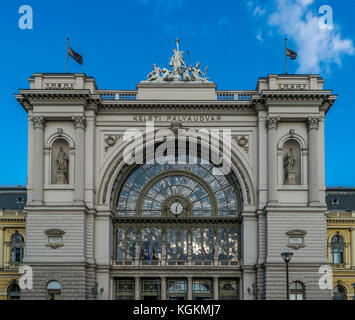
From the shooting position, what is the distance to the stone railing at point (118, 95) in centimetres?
6166

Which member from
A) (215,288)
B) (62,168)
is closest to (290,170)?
(215,288)

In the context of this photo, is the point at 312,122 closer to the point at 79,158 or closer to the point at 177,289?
the point at 177,289

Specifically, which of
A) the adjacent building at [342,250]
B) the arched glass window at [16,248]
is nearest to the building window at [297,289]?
the adjacent building at [342,250]

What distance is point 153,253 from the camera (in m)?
61.3

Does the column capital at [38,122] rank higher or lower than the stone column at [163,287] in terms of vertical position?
higher

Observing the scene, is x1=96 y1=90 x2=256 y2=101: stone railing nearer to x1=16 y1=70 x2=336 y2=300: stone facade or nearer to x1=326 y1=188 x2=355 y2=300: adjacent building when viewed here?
x1=16 y1=70 x2=336 y2=300: stone facade

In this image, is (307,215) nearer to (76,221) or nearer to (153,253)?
(153,253)

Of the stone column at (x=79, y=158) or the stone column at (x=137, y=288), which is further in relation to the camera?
the stone column at (x=137, y=288)

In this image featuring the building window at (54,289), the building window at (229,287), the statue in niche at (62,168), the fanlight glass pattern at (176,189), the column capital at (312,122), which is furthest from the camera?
the fanlight glass pattern at (176,189)

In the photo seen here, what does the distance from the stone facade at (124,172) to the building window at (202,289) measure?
3.27 feet

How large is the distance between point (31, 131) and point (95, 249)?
11.8 m

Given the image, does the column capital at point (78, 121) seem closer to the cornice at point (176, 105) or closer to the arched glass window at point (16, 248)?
the cornice at point (176, 105)

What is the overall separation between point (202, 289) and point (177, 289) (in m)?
2.22

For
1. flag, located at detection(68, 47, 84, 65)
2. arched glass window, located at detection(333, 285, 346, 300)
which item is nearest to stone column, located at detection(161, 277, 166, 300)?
arched glass window, located at detection(333, 285, 346, 300)
